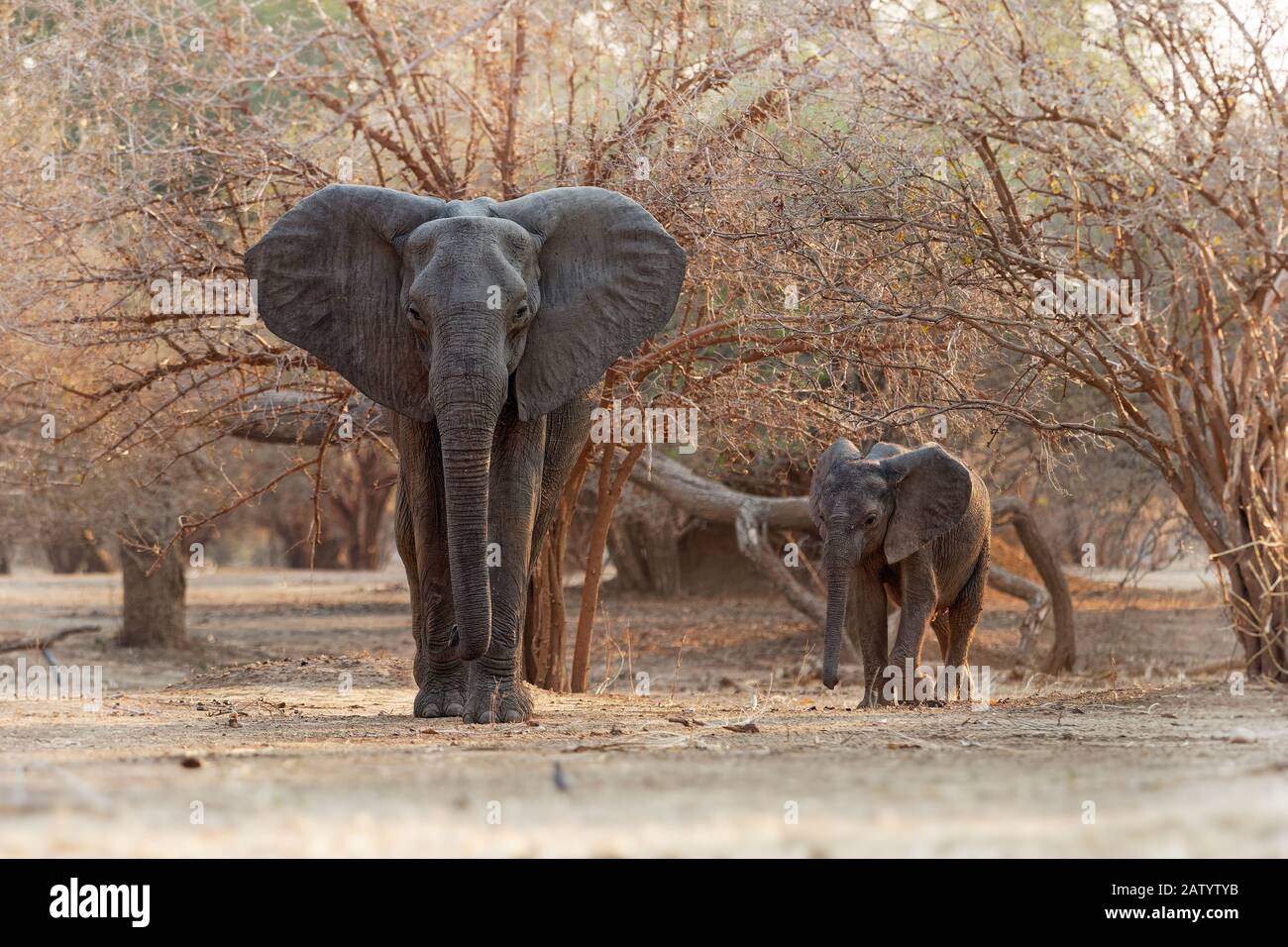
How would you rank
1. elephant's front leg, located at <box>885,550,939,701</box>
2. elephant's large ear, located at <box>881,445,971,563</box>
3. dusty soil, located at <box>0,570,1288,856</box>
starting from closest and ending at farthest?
dusty soil, located at <box>0,570,1288,856</box>, elephant's front leg, located at <box>885,550,939,701</box>, elephant's large ear, located at <box>881,445,971,563</box>

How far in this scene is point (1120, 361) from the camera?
1029 cm

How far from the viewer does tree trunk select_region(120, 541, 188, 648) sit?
21844 mm

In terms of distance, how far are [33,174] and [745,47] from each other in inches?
226

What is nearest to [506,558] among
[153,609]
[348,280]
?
[348,280]

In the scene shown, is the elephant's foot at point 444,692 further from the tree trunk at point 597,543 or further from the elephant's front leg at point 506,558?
the tree trunk at point 597,543

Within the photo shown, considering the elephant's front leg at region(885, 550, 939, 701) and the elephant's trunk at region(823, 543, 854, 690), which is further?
the elephant's front leg at region(885, 550, 939, 701)

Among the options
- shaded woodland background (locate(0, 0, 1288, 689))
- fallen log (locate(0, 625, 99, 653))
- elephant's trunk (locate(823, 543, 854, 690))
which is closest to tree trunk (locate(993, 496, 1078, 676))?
shaded woodland background (locate(0, 0, 1288, 689))

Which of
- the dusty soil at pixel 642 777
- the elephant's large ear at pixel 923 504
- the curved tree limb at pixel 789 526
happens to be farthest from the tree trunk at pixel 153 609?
the elephant's large ear at pixel 923 504

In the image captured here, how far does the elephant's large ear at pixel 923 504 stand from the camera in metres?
11.7

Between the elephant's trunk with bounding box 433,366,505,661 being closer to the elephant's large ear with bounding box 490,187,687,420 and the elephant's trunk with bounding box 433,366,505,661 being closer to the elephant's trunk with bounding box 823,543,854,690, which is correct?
the elephant's large ear with bounding box 490,187,687,420

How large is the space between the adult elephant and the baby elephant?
113 inches

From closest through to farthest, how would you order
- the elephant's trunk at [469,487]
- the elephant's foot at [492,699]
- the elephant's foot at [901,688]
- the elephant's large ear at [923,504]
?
the elephant's trunk at [469,487]
the elephant's foot at [492,699]
the elephant's foot at [901,688]
the elephant's large ear at [923,504]

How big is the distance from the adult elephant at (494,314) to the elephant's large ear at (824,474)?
115 inches

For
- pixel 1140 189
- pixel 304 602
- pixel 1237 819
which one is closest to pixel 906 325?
pixel 1140 189
